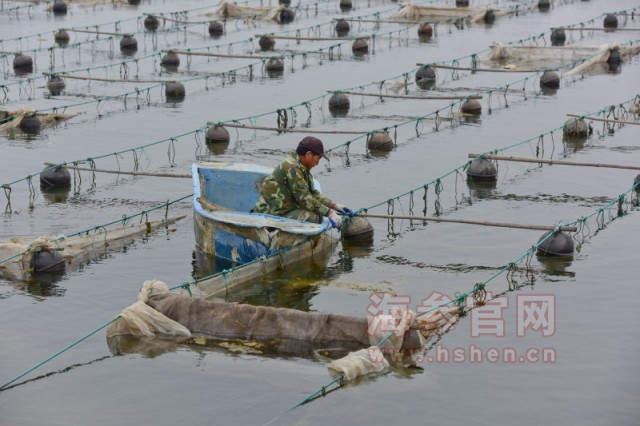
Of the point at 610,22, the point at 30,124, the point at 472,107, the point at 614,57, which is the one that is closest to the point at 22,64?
the point at 30,124

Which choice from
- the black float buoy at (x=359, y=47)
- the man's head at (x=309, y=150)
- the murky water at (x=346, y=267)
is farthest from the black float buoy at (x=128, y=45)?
the man's head at (x=309, y=150)

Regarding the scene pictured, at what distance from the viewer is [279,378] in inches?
628

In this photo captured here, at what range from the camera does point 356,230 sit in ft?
72.8

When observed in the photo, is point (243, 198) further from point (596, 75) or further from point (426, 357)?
point (596, 75)

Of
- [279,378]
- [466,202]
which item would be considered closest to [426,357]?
[279,378]

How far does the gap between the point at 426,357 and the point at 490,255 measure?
5.59 meters

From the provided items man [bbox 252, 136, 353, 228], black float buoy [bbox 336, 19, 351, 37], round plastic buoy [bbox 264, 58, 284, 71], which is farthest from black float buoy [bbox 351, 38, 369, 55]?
man [bbox 252, 136, 353, 228]

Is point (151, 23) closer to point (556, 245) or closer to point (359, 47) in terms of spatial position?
point (359, 47)

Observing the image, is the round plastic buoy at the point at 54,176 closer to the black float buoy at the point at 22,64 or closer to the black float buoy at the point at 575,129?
the black float buoy at the point at 575,129

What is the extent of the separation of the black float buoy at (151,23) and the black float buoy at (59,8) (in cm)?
641

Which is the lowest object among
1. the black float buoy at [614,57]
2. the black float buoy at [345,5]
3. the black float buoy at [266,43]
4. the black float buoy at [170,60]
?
the black float buoy at [614,57]

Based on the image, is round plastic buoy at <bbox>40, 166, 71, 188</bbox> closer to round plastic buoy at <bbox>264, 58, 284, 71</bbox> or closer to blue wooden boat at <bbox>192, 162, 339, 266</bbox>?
blue wooden boat at <bbox>192, 162, 339, 266</bbox>

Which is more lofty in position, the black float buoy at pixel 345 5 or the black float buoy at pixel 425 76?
the black float buoy at pixel 345 5

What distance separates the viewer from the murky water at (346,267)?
15477 mm
